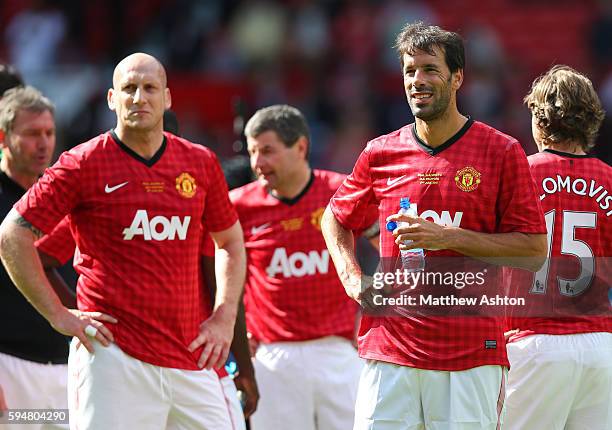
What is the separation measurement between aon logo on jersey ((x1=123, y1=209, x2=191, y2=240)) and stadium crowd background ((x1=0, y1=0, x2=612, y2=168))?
1009 centimetres

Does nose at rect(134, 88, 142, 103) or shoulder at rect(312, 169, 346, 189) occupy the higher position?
nose at rect(134, 88, 142, 103)

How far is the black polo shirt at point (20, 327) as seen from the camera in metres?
6.94

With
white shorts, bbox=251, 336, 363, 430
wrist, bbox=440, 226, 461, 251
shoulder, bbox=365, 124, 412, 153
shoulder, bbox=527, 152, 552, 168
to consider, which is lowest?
white shorts, bbox=251, 336, 363, 430

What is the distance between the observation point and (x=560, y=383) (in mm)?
6020

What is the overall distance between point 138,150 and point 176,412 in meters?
1.32

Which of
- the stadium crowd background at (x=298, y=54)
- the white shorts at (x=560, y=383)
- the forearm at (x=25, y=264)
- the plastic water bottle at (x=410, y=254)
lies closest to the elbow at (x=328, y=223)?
the plastic water bottle at (x=410, y=254)

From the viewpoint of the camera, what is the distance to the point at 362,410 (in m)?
5.54

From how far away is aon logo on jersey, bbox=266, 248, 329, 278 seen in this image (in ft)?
24.8

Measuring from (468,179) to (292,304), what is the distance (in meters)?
2.42

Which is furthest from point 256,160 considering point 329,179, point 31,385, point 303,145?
point 31,385

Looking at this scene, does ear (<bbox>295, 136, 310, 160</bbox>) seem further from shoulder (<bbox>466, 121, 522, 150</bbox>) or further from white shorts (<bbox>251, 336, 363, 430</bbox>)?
shoulder (<bbox>466, 121, 522, 150</bbox>)

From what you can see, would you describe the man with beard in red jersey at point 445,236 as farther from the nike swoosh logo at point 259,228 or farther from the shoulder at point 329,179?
the shoulder at point 329,179

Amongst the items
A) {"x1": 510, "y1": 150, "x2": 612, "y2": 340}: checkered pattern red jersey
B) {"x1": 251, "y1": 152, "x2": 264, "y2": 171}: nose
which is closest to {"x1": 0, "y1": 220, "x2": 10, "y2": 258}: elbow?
{"x1": 251, "y1": 152, "x2": 264, "y2": 171}: nose

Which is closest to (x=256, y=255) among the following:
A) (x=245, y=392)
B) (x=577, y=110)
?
(x=245, y=392)
